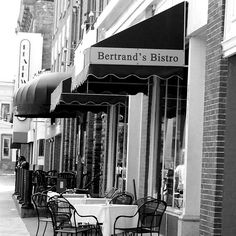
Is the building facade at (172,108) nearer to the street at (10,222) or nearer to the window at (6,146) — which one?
the street at (10,222)

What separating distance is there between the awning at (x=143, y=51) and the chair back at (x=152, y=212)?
1958mm

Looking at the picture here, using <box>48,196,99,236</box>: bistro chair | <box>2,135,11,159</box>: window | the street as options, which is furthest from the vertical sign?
<box>48,196,99,236</box>: bistro chair

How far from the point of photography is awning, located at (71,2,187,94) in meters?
8.95

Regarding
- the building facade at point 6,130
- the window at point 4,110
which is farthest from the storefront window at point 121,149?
the window at point 4,110

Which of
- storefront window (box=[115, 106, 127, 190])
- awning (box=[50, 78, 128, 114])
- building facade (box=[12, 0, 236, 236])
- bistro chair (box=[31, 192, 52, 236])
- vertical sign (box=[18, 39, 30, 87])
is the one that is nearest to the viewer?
building facade (box=[12, 0, 236, 236])

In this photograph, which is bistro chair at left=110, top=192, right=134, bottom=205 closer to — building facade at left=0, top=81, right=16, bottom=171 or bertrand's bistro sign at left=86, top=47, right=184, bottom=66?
bertrand's bistro sign at left=86, top=47, right=184, bottom=66

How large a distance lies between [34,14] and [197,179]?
38.3m

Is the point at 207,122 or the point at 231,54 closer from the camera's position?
the point at 231,54

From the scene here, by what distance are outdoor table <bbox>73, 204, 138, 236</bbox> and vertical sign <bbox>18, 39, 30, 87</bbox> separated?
29.5 m

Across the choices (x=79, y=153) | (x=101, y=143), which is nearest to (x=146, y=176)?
(x=101, y=143)

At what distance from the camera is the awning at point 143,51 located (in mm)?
8953

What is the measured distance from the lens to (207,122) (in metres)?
8.11

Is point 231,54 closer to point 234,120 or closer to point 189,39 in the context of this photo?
point 234,120

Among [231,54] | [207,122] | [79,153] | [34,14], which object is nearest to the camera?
[231,54]
